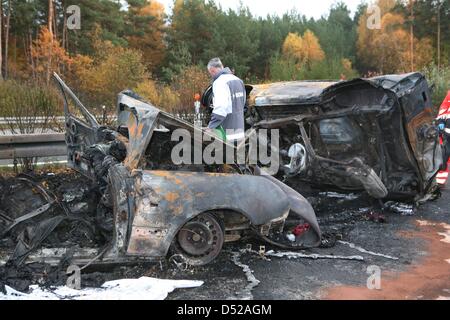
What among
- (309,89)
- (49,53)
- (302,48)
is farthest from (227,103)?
(302,48)

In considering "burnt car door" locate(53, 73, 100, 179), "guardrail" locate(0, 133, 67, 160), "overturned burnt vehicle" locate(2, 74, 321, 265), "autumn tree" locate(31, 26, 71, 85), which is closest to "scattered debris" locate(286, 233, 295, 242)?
"overturned burnt vehicle" locate(2, 74, 321, 265)

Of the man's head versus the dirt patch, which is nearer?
the dirt patch

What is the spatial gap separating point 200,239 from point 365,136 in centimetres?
294

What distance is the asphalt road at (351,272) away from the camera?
3.56 m

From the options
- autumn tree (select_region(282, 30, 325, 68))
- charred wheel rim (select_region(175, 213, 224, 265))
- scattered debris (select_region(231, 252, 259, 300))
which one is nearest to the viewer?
scattered debris (select_region(231, 252, 259, 300))

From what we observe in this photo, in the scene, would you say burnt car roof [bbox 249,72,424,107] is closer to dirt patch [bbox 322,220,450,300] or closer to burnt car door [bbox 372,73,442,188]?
burnt car door [bbox 372,73,442,188]

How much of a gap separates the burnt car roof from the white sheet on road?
3.19 metres

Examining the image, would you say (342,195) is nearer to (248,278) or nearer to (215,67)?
(215,67)

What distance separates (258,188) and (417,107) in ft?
9.36

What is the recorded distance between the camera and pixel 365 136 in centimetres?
590

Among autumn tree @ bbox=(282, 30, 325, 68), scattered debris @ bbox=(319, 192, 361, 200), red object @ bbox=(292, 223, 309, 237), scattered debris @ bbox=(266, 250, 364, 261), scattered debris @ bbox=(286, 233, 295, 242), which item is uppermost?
autumn tree @ bbox=(282, 30, 325, 68)

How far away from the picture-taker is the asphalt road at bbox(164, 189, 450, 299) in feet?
11.7
